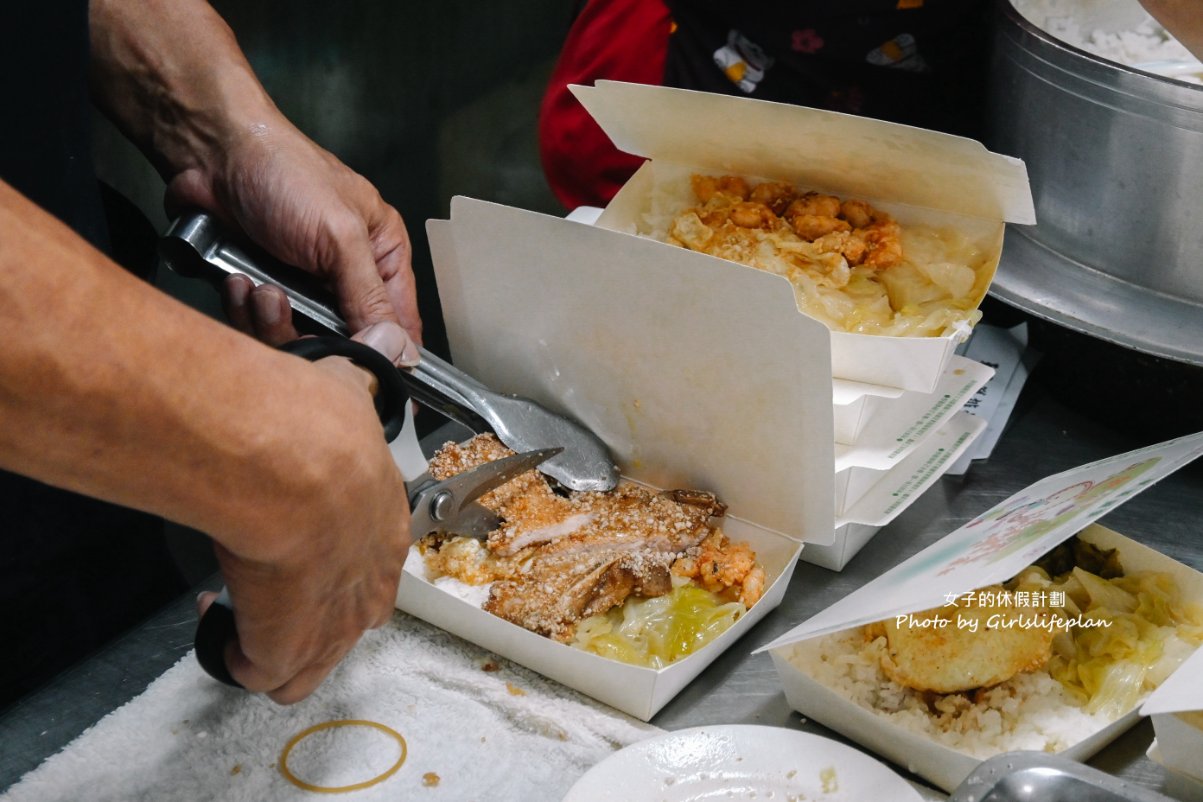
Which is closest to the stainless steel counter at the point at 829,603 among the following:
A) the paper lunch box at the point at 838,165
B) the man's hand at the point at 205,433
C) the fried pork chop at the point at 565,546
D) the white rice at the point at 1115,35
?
the fried pork chop at the point at 565,546

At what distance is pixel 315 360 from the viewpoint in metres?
1.03

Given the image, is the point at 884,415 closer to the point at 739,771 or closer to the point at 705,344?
the point at 705,344

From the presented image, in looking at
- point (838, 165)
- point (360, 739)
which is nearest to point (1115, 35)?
point (838, 165)

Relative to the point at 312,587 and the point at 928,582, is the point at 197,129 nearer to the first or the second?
the point at 312,587

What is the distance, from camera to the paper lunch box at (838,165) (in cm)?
141

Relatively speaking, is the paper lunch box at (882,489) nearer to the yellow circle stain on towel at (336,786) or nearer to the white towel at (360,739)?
the white towel at (360,739)

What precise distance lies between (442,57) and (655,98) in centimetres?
303

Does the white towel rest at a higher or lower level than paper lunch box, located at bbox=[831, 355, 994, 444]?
lower

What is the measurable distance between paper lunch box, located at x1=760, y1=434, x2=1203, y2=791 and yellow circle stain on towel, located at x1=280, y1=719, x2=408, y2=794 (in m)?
0.40

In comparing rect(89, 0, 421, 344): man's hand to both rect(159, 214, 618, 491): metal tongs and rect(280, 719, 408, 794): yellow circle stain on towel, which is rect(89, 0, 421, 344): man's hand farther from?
rect(280, 719, 408, 794): yellow circle stain on towel

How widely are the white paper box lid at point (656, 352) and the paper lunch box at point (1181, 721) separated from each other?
42 centimetres

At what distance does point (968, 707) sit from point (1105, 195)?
804 millimetres

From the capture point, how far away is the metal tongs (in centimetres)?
140

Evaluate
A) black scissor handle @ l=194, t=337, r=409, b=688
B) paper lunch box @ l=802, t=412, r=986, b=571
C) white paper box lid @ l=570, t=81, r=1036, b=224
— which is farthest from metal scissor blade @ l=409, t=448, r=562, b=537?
white paper box lid @ l=570, t=81, r=1036, b=224
